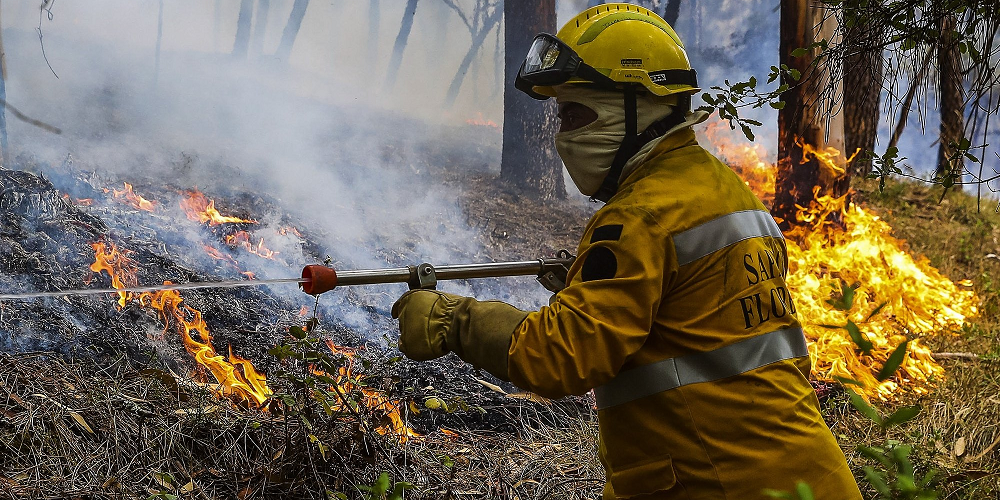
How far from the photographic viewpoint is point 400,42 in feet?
21.7

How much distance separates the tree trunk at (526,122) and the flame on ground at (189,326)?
344 centimetres

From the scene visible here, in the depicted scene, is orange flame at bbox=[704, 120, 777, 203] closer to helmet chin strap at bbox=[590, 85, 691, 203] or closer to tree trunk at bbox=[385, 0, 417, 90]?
tree trunk at bbox=[385, 0, 417, 90]

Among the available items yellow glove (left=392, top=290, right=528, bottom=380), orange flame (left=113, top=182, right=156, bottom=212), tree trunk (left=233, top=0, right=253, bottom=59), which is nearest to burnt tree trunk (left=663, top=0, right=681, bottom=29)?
tree trunk (left=233, top=0, right=253, bottom=59)

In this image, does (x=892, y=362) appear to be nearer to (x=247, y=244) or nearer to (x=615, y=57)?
(x=615, y=57)

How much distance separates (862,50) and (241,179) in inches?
162

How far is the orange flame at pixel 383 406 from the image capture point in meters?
3.70

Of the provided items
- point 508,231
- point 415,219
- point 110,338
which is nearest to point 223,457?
point 110,338

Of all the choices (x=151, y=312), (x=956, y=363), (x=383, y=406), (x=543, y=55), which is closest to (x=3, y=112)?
(x=151, y=312)

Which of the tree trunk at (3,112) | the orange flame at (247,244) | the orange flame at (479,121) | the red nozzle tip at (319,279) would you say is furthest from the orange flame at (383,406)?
the orange flame at (479,121)

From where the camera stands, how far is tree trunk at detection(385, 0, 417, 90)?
6574 millimetres

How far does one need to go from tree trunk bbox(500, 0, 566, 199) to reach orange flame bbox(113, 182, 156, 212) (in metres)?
3.20

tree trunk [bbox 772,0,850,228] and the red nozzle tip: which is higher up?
tree trunk [bbox 772,0,850,228]

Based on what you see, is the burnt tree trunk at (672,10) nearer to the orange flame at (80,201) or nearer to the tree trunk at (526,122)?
the tree trunk at (526,122)

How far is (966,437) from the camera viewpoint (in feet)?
16.3
